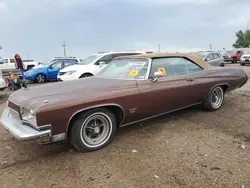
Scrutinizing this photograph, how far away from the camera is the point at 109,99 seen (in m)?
3.64

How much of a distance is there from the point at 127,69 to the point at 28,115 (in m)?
2.07

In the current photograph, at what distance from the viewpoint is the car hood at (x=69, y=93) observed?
3254mm

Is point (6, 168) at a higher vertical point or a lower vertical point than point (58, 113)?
lower

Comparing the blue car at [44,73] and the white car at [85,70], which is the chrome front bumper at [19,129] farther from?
the blue car at [44,73]

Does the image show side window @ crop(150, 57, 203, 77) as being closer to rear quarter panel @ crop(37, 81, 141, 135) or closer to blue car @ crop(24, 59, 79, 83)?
rear quarter panel @ crop(37, 81, 141, 135)

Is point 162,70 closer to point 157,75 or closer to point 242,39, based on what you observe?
point 157,75

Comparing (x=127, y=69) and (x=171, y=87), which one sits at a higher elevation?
(x=127, y=69)

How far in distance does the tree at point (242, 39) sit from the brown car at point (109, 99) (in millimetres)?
78600

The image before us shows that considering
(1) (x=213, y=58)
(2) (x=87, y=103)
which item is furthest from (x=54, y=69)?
(2) (x=87, y=103)

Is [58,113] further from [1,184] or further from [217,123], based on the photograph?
[217,123]

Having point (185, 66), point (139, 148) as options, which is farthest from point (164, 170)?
point (185, 66)

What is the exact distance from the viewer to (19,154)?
3.68 m

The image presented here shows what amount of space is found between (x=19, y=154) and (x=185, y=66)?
3644 millimetres

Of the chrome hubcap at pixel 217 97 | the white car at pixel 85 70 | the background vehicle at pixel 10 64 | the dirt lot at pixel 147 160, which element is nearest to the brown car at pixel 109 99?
the chrome hubcap at pixel 217 97
